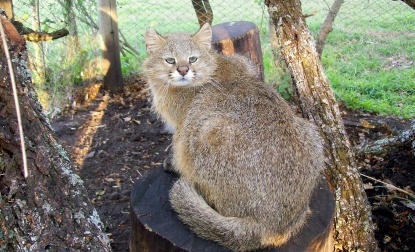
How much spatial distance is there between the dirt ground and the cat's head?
1644mm

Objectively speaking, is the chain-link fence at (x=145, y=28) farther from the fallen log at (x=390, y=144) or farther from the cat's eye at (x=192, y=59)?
the cat's eye at (x=192, y=59)

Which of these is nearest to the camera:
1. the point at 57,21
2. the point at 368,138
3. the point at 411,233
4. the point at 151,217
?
the point at 151,217

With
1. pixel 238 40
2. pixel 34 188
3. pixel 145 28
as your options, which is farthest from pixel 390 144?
pixel 145 28

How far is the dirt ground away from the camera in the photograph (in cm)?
426

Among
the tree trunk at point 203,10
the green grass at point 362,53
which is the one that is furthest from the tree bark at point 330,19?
the tree trunk at point 203,10

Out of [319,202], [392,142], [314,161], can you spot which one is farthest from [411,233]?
[314,161]

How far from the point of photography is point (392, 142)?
4617mm

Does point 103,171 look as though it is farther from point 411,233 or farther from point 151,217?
point 411,233

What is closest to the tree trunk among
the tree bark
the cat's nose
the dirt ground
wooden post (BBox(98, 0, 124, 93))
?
wooden post (BBox(98, 0, 124, 93))

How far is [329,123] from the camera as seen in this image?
3.70 meters

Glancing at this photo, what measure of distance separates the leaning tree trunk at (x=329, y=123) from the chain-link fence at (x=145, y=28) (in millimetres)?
2491

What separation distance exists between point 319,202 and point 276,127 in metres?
0.74

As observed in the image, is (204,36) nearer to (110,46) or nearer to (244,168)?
(244,168)

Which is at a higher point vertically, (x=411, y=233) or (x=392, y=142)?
(x=392, y=142)
